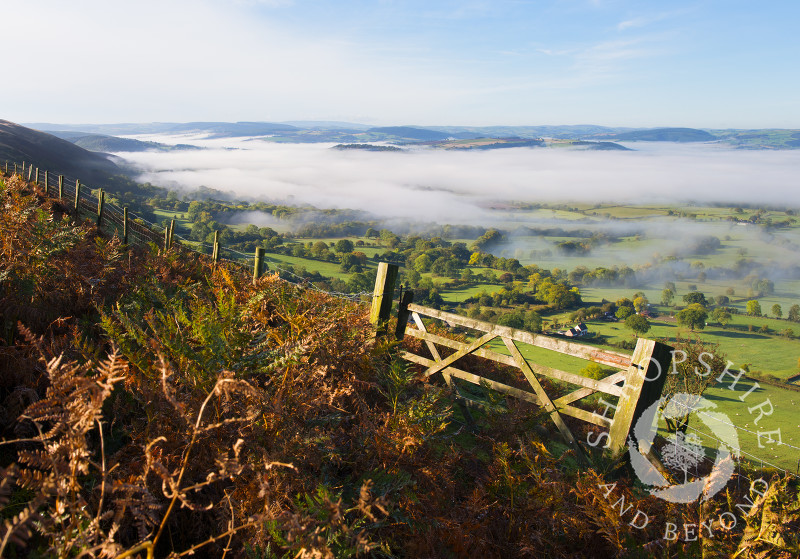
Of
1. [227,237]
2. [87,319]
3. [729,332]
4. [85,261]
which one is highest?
[85,261]

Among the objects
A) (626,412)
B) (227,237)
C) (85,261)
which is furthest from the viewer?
(227,237)

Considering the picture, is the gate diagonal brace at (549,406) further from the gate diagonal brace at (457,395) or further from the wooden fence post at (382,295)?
the wooden fence post at (382,295)

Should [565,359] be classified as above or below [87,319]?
below

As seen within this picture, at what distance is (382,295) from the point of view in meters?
5.92

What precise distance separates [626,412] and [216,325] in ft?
13.1

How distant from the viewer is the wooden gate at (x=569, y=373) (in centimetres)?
447

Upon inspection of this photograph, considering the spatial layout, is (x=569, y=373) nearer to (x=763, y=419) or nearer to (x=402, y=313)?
(x=402, y=313)

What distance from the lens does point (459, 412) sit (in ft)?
21.2

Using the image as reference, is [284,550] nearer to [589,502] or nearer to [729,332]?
[589,502]

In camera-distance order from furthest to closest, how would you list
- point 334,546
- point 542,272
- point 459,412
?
point 542,272, point 459,412, point 334,546

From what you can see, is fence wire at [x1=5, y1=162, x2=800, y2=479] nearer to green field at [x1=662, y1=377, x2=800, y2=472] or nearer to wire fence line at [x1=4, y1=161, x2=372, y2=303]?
wire fence line at [x1=4, y1=161, x2=372, y2=303]

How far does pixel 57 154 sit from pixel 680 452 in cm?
13292

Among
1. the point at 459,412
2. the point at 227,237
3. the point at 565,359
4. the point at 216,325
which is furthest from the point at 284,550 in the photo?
the point at 227,237

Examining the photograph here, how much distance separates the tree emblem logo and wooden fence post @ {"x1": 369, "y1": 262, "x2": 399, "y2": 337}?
3.11m
